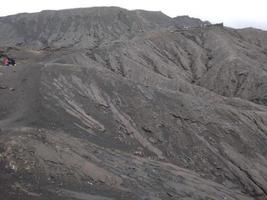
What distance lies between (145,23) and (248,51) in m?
52.8

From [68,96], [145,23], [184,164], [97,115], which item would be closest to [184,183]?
[184,164]

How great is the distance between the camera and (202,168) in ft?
101

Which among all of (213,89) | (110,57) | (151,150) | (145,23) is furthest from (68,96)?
(145,23)

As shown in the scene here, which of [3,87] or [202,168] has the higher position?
[3,87]

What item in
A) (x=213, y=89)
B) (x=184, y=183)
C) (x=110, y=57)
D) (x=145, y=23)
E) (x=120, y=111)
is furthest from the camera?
(x=145, y=23)

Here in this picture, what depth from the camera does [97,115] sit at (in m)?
30.6

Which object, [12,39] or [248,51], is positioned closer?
[248,51]

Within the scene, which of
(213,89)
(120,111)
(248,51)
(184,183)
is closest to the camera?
(184,183)

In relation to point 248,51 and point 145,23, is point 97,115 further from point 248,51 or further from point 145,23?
point 145,23

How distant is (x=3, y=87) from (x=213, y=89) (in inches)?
1224

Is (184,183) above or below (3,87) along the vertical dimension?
below

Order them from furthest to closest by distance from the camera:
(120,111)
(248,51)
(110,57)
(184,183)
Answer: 1. (248,51)
2. (110,57)
3. (120,111)
4. (184,183)

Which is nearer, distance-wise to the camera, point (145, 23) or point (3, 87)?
point (3, 87)

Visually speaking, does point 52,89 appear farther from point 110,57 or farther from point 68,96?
point 110,57
